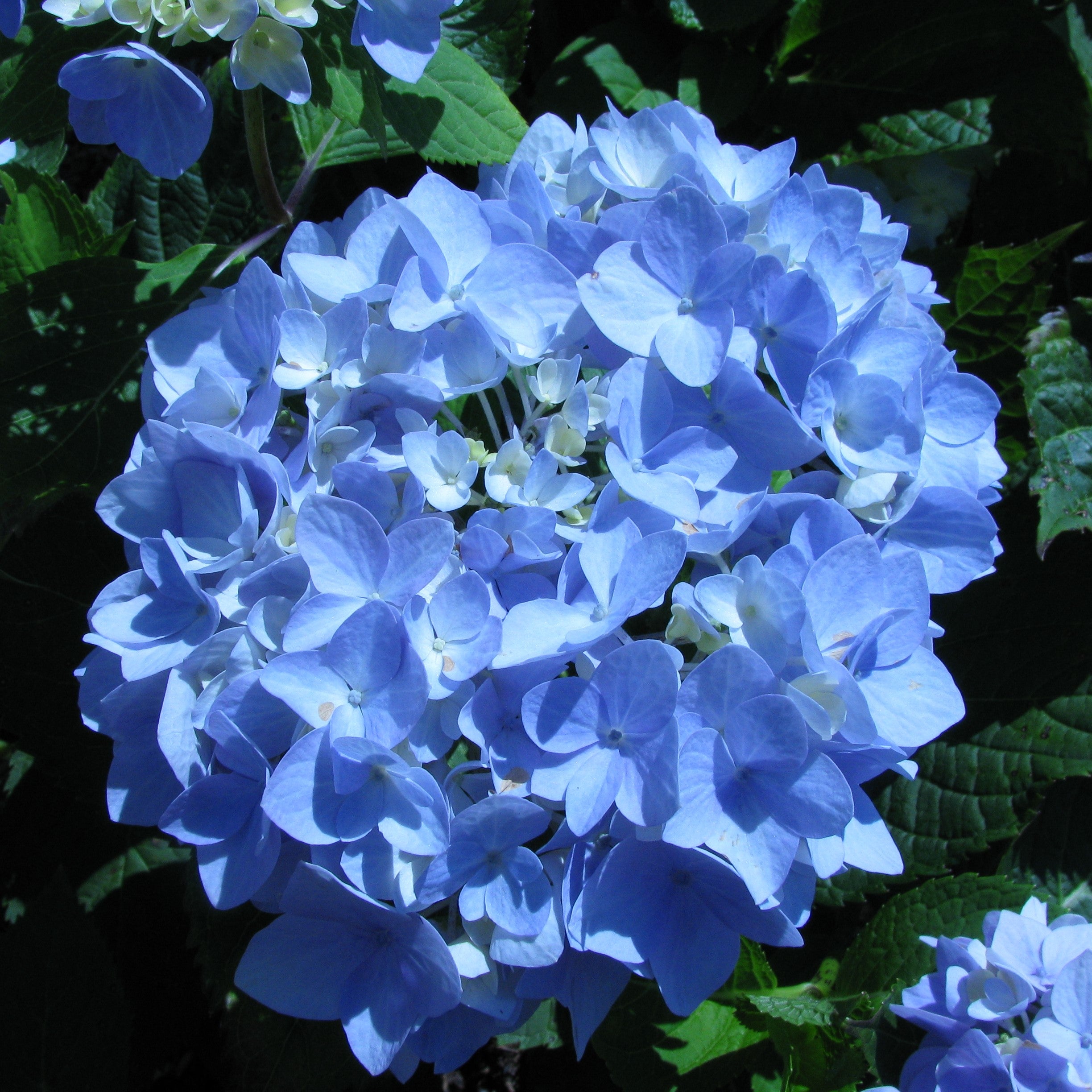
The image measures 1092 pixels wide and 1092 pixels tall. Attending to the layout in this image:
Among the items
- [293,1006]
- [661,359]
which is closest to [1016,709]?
[661,359]

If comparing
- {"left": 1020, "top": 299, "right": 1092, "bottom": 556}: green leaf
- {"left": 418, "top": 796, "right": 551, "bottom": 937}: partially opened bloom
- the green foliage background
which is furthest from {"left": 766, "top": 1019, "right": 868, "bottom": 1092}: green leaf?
{"left": 1020, "top": 299, "right": 1092, "bottom": 556}: green leaf

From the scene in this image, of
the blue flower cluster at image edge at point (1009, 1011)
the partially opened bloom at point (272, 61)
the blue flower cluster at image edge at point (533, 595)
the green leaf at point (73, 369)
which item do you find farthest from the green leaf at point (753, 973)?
the partially opened bloom at point (272, 61)

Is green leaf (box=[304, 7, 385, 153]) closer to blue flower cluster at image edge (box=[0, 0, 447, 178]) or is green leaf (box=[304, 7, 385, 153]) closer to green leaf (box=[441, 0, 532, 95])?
blue flower cluster at image edge (box=[0, 0, 447, 178])

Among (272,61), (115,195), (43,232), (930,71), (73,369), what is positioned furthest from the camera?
(930,71)

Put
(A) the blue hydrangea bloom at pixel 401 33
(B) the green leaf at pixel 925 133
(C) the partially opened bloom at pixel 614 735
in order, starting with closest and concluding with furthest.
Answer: (C) the partially opened bloom at pixel 614 735
(A) the blue hydrangea bloom at pixel 401 33
(B) the green leaf at pixel 925 133

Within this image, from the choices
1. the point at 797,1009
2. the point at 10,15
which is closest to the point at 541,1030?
the point at 797,1009

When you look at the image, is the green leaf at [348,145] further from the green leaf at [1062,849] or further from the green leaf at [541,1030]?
the green leaf at [1062,849]

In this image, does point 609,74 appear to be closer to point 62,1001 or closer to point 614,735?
point 614,735

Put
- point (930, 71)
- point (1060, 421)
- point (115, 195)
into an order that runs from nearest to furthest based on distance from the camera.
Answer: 1. point (1060, 421)
2. point (115, 195)
3. point (930, 71)
